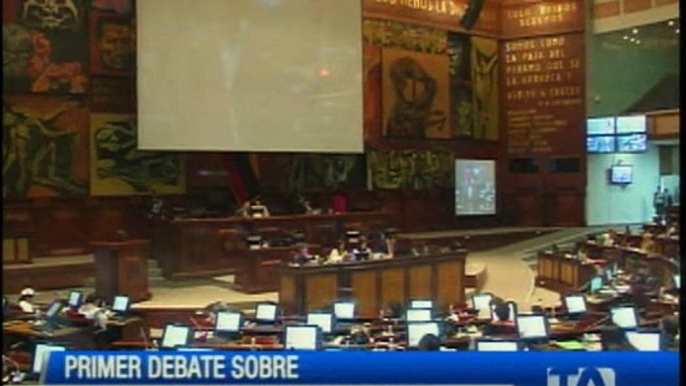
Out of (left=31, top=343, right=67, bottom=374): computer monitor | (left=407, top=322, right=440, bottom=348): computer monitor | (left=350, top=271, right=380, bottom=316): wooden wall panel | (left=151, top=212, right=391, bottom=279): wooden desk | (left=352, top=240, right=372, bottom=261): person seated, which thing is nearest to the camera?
(left=31, top=343, right=67, bottom=374): computer monitor

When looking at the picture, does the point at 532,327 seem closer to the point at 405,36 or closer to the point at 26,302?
the point at 26,302

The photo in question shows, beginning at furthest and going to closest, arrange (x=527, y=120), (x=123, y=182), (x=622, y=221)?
(x=527, y=120), (x=123, y=182), (x=622, y=221)

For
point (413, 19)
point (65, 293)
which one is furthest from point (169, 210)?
point (413, 19)

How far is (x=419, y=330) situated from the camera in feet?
22.7

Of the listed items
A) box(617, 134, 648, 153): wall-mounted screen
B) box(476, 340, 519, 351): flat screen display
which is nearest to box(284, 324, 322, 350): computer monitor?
box(476, 340, 519, 351): flat screen display

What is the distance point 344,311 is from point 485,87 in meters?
7.57

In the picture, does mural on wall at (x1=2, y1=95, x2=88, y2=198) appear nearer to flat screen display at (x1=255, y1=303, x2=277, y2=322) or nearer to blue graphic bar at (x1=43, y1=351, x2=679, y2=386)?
flat screen display at (x1=255, y1=303, x2=277, y2=322)

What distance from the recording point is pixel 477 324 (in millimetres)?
8648

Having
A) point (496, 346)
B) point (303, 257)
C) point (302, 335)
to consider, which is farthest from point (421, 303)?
point (496, 346)

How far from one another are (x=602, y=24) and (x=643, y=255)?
685cm

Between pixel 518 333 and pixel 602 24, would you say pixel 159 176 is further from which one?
pixel 518 333

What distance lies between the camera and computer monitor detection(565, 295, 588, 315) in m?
8.93

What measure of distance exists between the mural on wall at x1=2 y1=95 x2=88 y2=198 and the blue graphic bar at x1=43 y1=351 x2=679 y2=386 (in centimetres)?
1133

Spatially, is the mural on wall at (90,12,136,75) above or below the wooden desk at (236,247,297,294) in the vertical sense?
above
